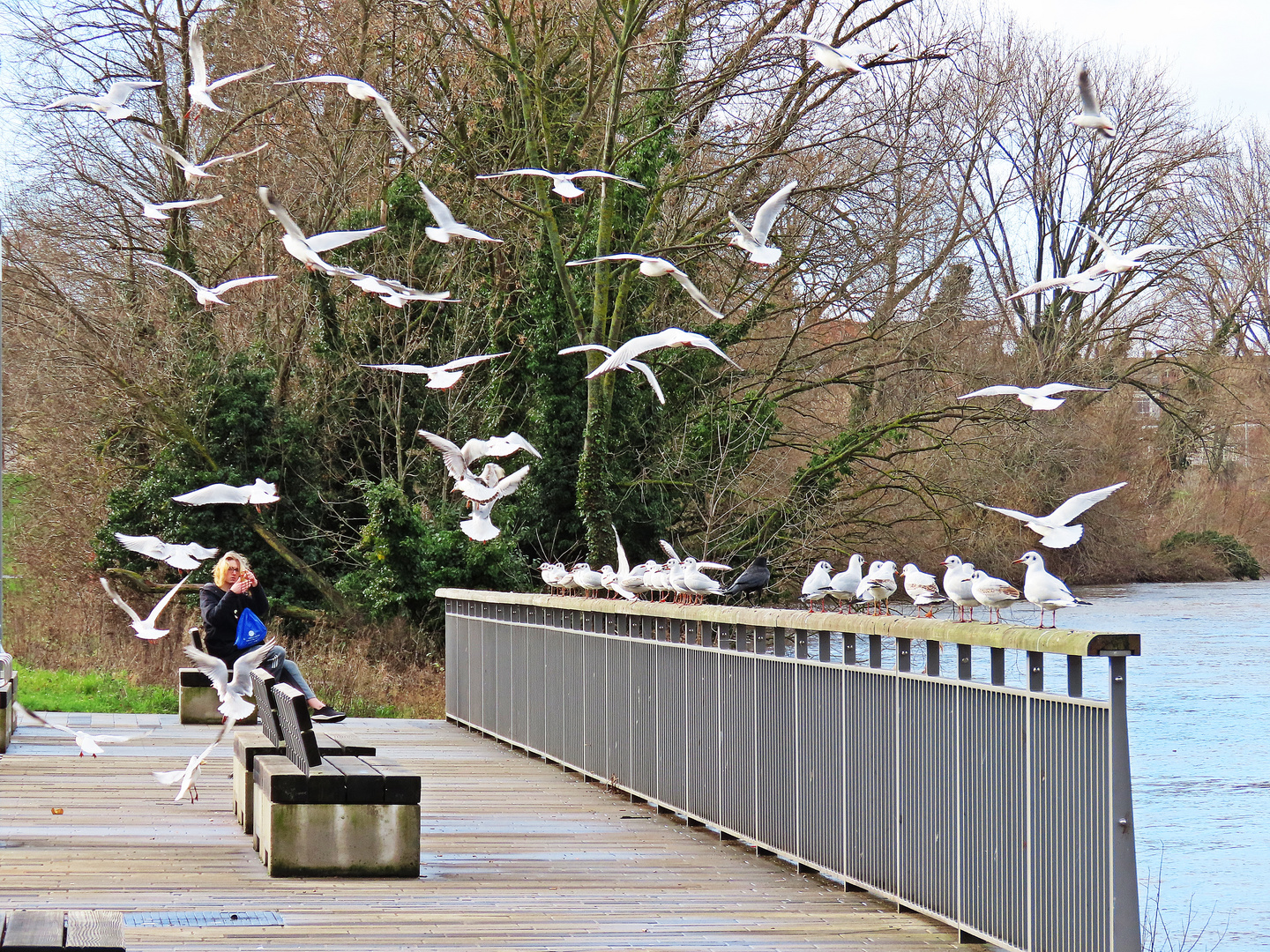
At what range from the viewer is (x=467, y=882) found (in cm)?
764

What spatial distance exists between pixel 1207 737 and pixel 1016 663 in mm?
2536

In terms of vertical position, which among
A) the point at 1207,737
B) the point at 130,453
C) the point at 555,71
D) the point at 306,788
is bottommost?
the point at 1207,737

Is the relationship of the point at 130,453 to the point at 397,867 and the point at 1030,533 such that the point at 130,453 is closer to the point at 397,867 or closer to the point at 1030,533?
the point at 1030,533

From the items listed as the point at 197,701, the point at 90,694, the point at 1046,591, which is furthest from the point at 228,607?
the point at 1046,591

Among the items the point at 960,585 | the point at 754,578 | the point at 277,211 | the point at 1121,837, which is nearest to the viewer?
the point at 1121,837

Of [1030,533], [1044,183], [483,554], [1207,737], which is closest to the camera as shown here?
[1207,737]

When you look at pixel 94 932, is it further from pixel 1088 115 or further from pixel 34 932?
pixel 1088 115

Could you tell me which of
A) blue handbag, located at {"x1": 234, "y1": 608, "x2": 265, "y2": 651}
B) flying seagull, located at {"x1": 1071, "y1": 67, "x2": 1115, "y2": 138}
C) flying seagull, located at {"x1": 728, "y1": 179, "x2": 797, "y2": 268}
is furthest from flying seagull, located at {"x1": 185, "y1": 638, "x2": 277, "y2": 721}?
flying seagull, located at {"x1": 1071, "y1": 67, "x2": 1115, "y2": 138}

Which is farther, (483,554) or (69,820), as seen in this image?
(483,554)

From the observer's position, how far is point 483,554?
23.2 meters

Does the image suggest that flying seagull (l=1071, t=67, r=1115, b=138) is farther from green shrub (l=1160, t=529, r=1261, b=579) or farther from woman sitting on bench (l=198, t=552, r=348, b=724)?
green shrub (l=1160, t=529, r=1261, b=579)

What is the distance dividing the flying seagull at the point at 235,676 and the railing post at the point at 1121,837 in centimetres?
457

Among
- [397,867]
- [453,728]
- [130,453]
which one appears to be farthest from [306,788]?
[130,453]

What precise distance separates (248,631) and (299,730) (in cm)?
578
